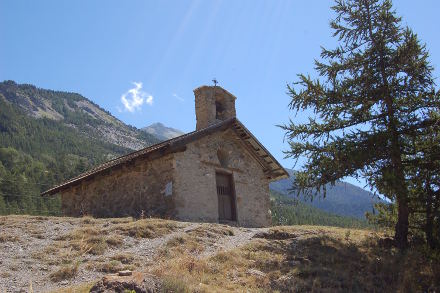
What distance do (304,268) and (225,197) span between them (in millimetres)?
8427

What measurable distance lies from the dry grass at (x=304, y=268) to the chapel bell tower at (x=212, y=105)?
799 cm

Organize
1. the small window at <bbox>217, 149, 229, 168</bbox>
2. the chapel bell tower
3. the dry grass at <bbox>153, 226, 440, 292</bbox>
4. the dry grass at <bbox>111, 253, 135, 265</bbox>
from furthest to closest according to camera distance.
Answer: the chapel bell tower → the small window at <bbox>217, 149, 229, 168</bbox> → the dry grass at <bbox>111, 253, 135, 265</bbox> → the dry grass at <bbox>153, 226, 440, 292</bbox>

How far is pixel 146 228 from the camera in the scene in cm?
1182

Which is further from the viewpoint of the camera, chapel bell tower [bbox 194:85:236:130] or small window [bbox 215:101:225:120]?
small window [bbox 215:101:225:120]

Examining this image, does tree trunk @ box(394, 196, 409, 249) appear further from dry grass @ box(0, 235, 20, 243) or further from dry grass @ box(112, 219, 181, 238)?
dry grass @ box(0, 235, 20, 243)

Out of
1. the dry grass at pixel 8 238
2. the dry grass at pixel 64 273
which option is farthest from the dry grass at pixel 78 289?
the dry grass at pixel 8 238

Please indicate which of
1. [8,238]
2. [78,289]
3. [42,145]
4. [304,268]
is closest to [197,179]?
[8,238]

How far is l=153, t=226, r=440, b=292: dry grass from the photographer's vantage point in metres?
8.15

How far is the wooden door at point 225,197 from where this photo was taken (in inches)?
680

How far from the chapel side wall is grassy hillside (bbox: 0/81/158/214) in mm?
19318

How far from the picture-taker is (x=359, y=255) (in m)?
10.5

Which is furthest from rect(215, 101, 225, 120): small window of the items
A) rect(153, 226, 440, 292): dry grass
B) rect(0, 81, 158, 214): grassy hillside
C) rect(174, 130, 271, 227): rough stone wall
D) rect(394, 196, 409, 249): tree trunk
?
rect(0, 81, 158, 214): grassy hillside

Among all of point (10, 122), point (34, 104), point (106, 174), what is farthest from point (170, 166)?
point (34, 104)

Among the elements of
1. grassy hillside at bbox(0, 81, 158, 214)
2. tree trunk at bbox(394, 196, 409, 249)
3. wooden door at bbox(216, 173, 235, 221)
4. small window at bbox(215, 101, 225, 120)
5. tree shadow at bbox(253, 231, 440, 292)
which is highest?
grassy hillside at bbox(0, 81, 158, 214)
